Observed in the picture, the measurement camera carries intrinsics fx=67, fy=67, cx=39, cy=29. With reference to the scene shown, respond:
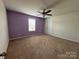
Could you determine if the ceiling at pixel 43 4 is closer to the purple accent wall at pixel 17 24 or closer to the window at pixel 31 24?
the purple accent wall at pixel 17 24

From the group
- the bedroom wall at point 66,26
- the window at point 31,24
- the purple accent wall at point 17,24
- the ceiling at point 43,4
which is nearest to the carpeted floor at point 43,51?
the bedroom wall at point 66,26

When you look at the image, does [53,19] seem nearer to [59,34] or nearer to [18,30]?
[59,34]

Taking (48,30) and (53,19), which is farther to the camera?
(48,30)

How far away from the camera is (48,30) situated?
24.4 feet

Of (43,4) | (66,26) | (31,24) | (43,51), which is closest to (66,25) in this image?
(66,26)

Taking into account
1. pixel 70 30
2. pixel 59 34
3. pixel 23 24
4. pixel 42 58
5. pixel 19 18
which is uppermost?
pixel 19 18

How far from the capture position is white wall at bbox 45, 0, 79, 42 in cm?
450

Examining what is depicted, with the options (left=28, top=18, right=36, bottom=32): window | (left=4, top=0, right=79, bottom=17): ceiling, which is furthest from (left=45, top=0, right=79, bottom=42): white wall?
(left=28, top=18, right=36, bottom=32): window

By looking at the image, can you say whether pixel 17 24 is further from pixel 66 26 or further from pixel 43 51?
pixel 66 26

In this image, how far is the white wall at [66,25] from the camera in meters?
4.50

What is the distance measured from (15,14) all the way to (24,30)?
61.7 inches

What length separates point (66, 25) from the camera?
5.21 meters

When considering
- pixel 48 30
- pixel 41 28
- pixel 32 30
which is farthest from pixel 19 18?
pixel 48 30

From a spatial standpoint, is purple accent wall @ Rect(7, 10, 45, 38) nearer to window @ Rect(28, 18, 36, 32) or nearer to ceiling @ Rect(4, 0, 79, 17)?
window @ Rect(28, 18, 36, 32)
